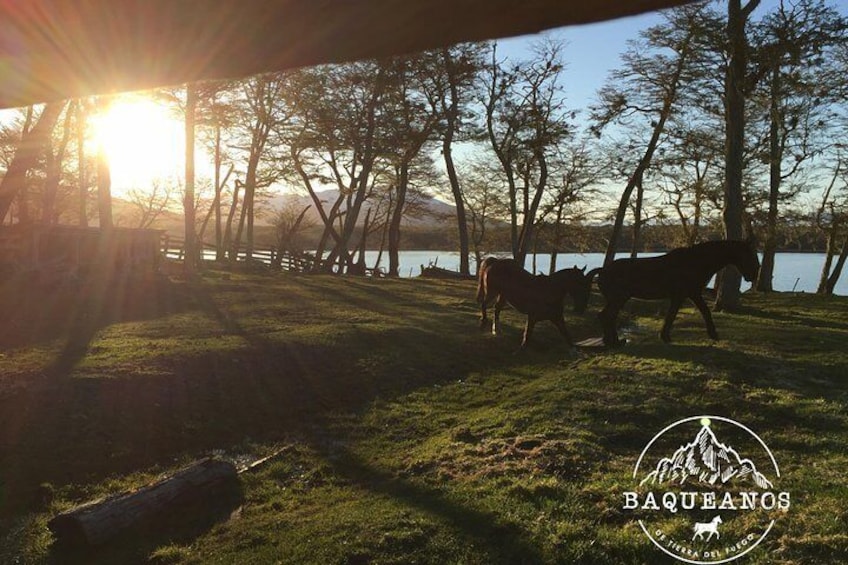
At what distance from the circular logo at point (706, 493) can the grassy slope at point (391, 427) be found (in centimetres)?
15

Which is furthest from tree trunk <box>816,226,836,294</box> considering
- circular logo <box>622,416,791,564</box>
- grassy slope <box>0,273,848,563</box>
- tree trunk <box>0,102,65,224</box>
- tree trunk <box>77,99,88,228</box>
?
tree trunk <box>77,99,88,228</box>

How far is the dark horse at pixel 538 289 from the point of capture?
12031mm

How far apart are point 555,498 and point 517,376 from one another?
5.73 meters

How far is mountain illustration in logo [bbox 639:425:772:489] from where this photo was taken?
5.34m

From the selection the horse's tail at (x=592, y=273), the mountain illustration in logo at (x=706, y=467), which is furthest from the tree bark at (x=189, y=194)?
the mountain illustration in logo at (x=706, y=467)

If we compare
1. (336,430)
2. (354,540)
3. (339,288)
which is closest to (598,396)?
(336,430)

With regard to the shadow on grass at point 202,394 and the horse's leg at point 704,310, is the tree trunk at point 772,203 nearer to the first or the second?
the horse's leg at point 704,310

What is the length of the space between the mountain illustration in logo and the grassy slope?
344mm

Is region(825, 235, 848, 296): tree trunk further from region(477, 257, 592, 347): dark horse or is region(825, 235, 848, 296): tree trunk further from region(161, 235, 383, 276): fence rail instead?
region(161, 235, 383, 276): fence rail

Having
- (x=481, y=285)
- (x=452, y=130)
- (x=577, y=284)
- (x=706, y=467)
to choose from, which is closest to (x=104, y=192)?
(x=452, y=130)

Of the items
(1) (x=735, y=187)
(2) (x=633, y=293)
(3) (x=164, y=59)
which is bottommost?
(2) (x=633, y=293)

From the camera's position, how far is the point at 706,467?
18.4 feet

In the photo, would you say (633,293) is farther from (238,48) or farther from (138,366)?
(238,48)

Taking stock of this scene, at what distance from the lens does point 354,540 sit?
4.85 metres
